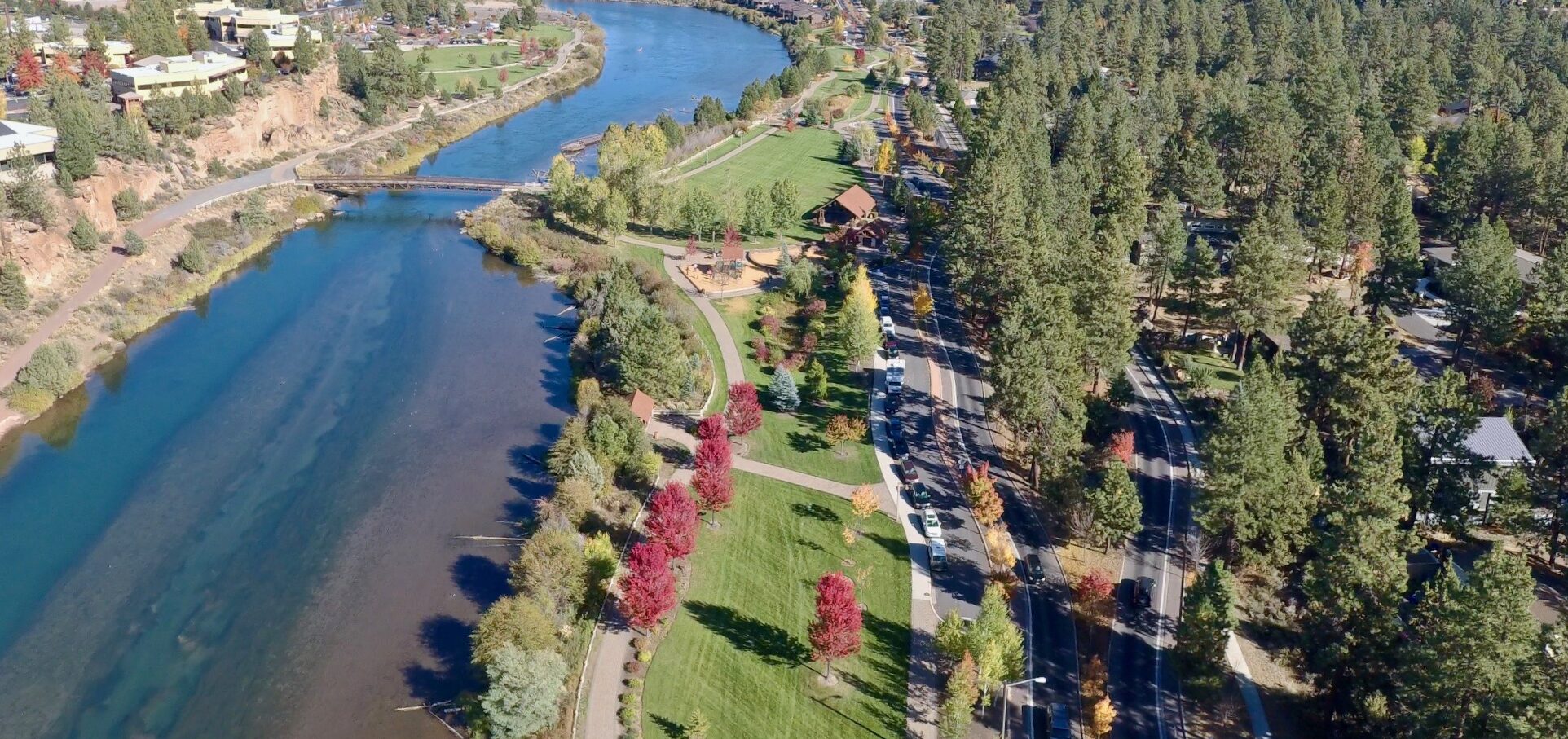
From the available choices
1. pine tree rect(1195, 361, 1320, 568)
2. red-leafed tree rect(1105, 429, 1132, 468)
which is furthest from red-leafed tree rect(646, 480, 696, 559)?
pine tree rect(1195, 361, 1320, 568)

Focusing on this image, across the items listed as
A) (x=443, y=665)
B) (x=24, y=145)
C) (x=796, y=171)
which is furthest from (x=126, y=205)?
(x=443, y=665)

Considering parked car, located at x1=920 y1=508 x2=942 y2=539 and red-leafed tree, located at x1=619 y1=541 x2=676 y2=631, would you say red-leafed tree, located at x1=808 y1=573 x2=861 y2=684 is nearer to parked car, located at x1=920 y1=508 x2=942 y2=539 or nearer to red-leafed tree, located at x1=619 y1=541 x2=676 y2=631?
red-leafed tree, located at x1=619 y1=541 x2=676 y2=631

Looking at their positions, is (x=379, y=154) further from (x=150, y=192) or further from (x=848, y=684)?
(x=848, y=684)

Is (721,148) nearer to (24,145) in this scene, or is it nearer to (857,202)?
(857,202)

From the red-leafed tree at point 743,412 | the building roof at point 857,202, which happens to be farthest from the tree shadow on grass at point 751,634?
the building roof at point 857,202

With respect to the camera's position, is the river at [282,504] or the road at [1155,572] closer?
the road at [1155,572]

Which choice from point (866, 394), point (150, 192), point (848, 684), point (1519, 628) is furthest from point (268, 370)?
point (1519, 628)

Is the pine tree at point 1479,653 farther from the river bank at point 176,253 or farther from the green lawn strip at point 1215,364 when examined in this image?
the river bank at point 176,253
